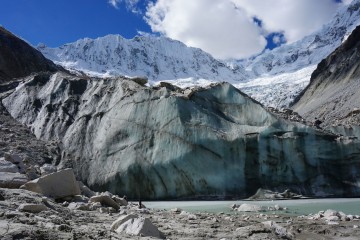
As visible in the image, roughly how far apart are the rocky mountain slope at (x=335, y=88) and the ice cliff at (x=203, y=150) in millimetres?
34950

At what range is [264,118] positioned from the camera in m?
26.2

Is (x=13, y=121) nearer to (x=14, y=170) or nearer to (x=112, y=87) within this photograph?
(x=112, y=87)

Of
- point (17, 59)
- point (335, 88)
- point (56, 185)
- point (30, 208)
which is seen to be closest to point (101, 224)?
point (30, 208)

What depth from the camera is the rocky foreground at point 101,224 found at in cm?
635

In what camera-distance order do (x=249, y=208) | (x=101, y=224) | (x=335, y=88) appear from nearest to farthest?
(x=101, y=224) → (x=249, y=208) → (x=335, y=88)

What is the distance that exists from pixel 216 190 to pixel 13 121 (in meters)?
16.2

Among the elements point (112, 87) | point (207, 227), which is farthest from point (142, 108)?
point (207, 227)

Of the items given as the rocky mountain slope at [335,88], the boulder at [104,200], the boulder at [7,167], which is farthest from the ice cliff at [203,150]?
the rocky mountain slope at [335,88]

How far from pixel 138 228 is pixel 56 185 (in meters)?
6.11

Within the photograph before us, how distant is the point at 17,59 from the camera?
6875 centimetres

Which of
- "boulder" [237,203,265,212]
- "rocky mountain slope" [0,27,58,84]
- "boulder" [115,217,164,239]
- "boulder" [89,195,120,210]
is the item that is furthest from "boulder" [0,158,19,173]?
"rocky mountain slope" [0,27,58,84]

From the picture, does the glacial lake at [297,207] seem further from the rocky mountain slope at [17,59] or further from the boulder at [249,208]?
the rocky mountain slope at [17,59]

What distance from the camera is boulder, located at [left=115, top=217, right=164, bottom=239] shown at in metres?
7.46

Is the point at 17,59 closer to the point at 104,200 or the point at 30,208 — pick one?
the point at 104,200
